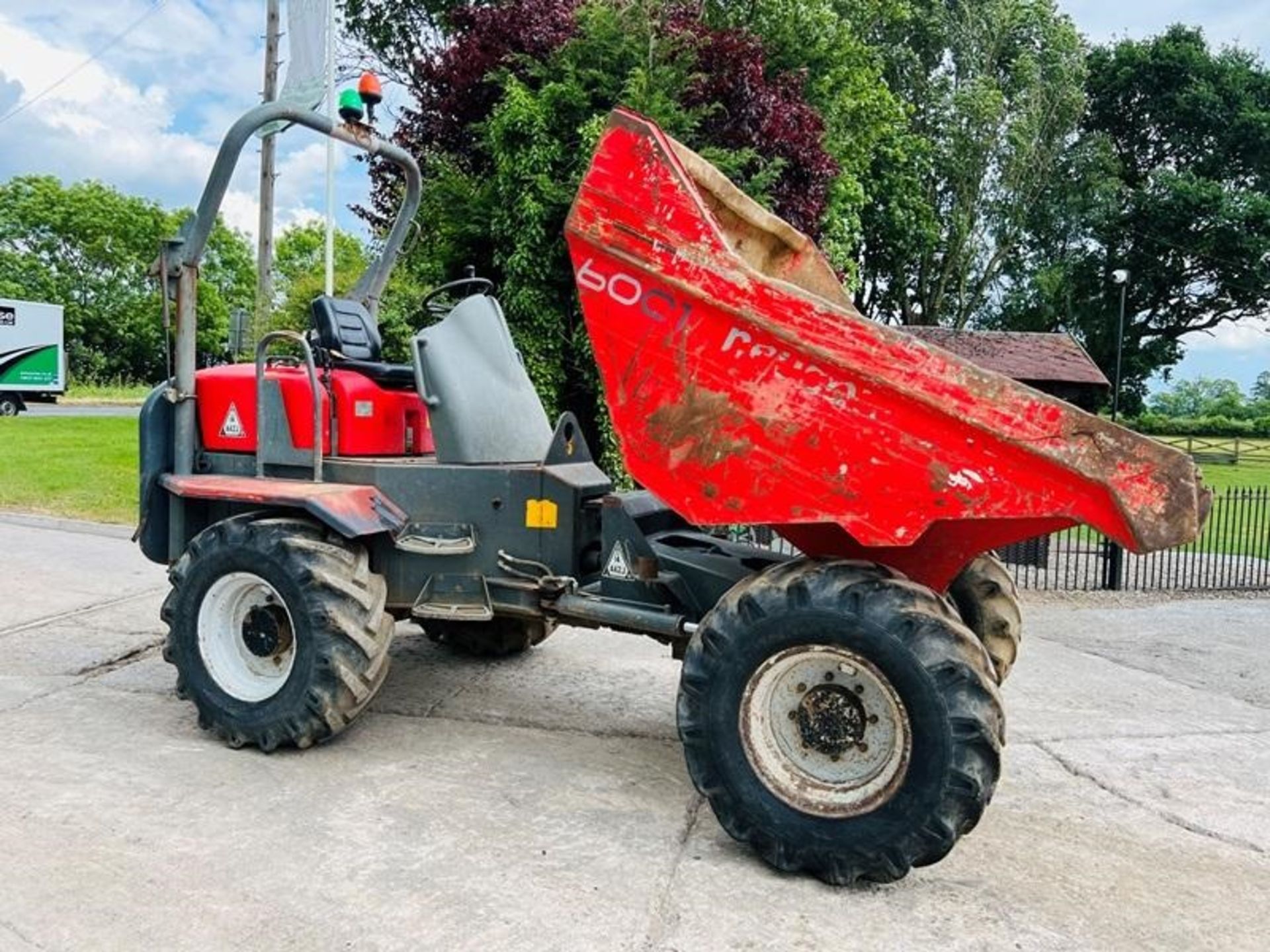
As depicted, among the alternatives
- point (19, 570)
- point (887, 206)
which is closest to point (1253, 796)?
point (19, 570)

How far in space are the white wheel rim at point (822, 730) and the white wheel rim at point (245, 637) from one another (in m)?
2.13

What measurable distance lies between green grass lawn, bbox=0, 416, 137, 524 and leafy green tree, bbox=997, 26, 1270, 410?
75.0ft

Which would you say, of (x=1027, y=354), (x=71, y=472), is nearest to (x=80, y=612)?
(x=71, y=472)

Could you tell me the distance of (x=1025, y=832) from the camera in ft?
12.2

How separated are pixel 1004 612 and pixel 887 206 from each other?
2087 cm

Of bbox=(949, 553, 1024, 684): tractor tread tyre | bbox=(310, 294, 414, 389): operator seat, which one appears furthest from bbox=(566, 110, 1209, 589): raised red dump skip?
bbox=(310, 294, 414, 389): operator seat

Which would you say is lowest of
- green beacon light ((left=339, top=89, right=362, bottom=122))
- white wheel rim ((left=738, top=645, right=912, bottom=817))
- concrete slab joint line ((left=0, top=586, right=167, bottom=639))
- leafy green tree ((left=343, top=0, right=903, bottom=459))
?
concrete slab joint line ((left=0, top=586, right=167, bottom=639))

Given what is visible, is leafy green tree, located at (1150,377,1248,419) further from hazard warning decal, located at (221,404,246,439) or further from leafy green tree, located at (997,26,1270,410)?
hazard warning decal, located at (221,404,246,439)

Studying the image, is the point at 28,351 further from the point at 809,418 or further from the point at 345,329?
the point at 809,418

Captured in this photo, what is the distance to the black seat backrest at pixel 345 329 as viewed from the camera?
15.2 ft

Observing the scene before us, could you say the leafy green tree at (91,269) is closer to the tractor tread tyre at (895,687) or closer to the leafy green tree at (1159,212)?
the leafy green tree at (1159,212)

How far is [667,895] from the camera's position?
3105 millimetres

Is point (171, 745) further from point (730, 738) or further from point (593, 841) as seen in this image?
point (730, 738)

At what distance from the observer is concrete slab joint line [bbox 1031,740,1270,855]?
12.2 ft
